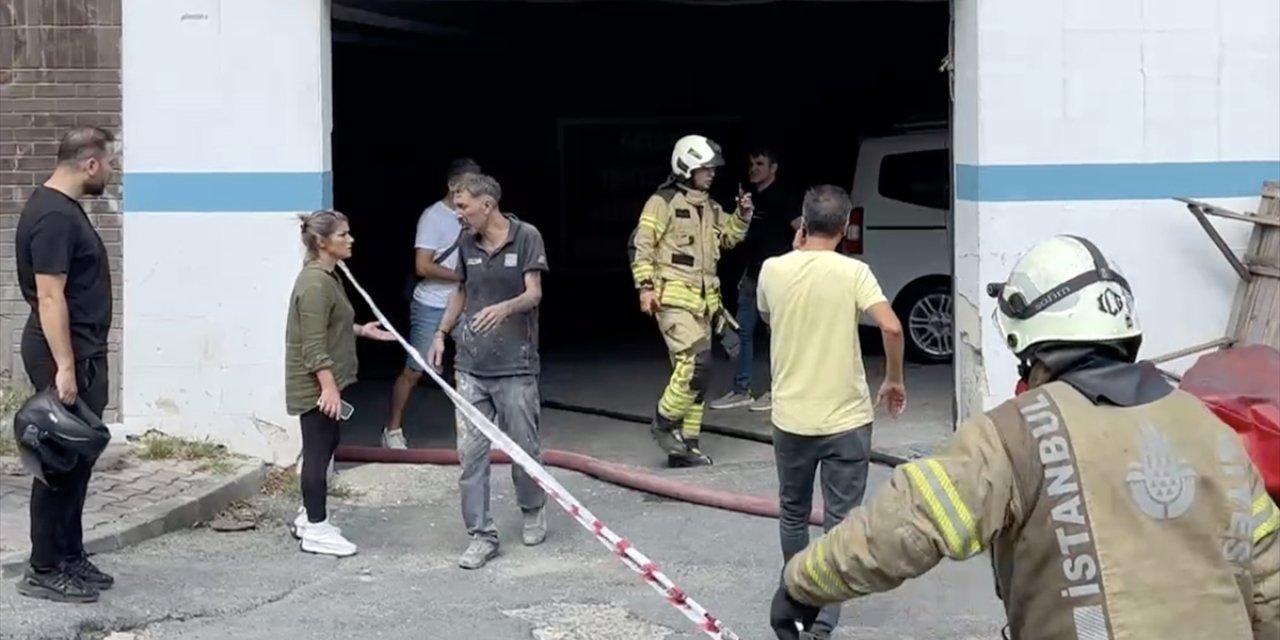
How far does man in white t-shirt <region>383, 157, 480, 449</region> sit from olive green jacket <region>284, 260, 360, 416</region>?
1.81 m

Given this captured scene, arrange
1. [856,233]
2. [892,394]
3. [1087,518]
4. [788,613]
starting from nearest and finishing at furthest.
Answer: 1. [1087,518]
2. [788,613]
3. [892,394]
4. [856,233]

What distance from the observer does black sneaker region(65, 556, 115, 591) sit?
6270mm

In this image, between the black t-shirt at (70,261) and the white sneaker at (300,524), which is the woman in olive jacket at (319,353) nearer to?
the white sneaker at (300,524)

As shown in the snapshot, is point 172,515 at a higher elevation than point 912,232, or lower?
lower

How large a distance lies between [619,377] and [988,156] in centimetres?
455

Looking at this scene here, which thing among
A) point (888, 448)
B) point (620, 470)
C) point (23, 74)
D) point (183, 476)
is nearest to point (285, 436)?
point (183, 476)

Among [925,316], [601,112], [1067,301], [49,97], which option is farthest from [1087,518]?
[601,112]

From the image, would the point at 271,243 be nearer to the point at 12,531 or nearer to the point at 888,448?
the point at 12,531

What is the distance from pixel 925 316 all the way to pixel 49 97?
6730 millimetres

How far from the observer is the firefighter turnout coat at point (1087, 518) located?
8.66ft

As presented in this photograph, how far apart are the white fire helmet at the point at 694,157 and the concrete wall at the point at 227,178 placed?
6.15ft

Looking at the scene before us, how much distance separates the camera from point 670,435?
348 inches

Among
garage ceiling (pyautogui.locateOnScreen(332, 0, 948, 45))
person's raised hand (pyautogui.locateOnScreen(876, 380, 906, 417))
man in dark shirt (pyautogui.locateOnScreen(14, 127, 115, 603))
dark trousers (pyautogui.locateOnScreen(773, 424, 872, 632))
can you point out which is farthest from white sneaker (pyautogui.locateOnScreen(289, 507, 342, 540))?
garage ceiling (pyautogui.locateOnScreen(332, 0, 948, 45))

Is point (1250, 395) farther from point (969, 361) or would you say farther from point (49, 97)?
point (49, 97)
